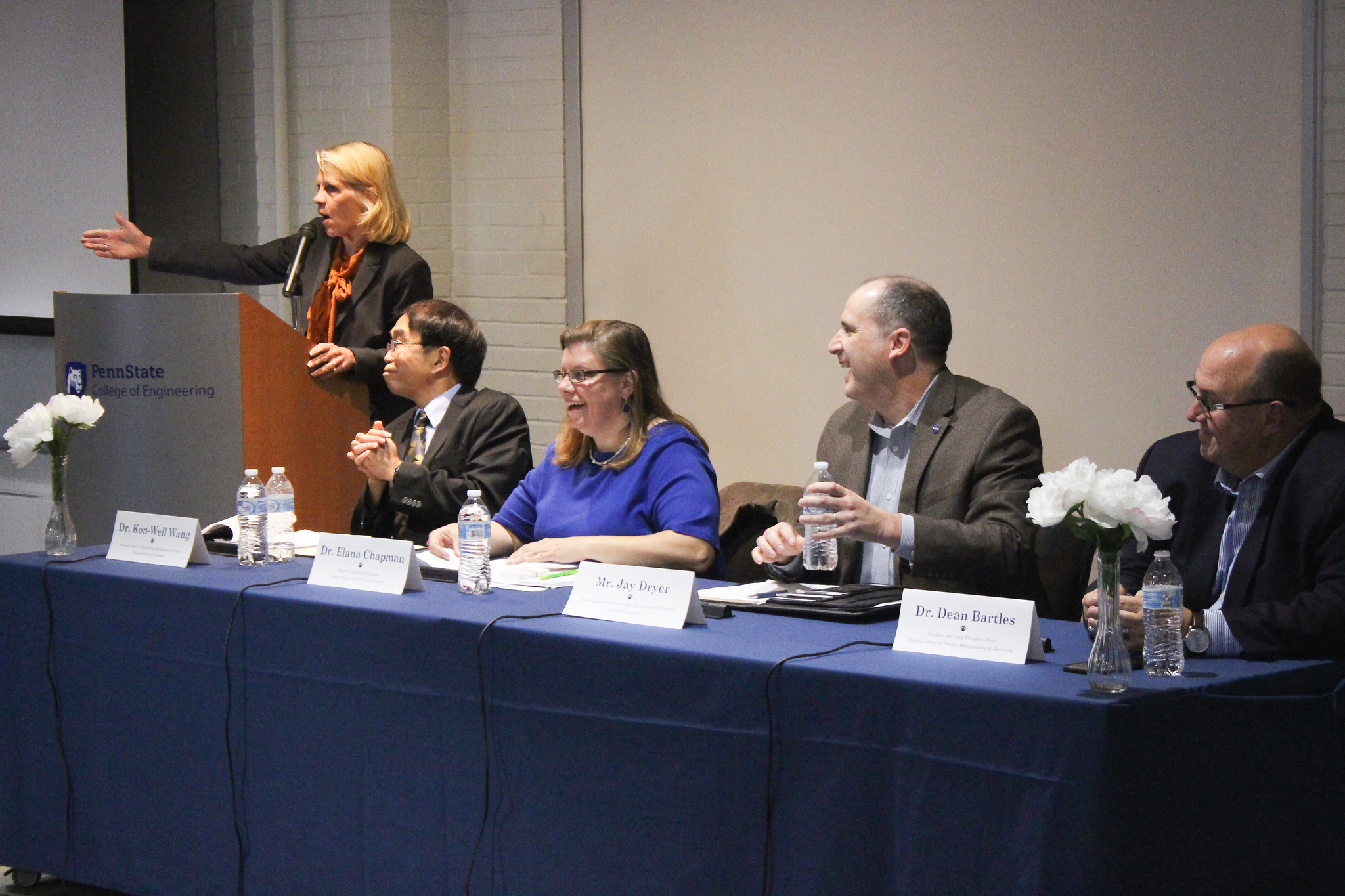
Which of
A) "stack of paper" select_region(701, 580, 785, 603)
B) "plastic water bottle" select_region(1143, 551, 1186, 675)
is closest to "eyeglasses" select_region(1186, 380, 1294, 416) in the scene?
"plastic water bottle" select_region(1143, 551, 1186, 675)

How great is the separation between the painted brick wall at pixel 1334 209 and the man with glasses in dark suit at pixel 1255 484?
141 centimetres

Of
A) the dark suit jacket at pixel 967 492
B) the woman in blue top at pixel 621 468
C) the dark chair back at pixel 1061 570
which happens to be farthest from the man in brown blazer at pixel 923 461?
the woman in blue top at pixel 621 468

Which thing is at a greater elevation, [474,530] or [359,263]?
[359,263]

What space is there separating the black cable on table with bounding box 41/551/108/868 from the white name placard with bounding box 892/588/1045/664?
1.82 meters

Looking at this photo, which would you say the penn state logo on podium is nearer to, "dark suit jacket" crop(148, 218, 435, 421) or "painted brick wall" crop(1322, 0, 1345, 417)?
"dark suit jacket" crop(148, 218, 435, 421)

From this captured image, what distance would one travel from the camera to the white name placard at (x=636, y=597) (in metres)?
2.38

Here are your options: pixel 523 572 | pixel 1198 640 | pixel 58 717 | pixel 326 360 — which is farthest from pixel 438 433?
pixel 1198 640

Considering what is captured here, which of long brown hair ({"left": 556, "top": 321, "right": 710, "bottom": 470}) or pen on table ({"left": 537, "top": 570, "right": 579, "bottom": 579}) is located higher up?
long brown hair ({"left": 556, "top": 321, "right": 710, "bottom": 470})

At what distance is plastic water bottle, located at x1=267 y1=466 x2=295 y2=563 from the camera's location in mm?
3107

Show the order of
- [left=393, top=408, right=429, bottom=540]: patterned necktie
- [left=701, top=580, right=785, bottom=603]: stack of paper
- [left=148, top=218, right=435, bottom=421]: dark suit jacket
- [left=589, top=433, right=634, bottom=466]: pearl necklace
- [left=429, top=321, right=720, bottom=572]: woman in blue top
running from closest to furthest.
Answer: [left=701, top=580, right=785, bottom=603]: stack of paper, [left=429, top=321, right=720, bottom=572]: woman in blue top, [left=589, top=433, right=634, bottom=466]: pearl necklace, [left=393, top=408, right=429, bottom=540]: patterned necktie, [left=148, top=218, right=435, bottom=421]: dark suit jacket

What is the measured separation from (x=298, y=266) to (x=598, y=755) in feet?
7.58

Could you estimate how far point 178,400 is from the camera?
373 centimetres

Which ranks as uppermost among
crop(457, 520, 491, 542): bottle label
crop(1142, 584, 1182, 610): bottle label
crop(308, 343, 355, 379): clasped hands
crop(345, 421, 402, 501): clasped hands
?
crop(308, 343, 355, 379): clasped hands

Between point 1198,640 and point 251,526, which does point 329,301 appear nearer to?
point 251,526
